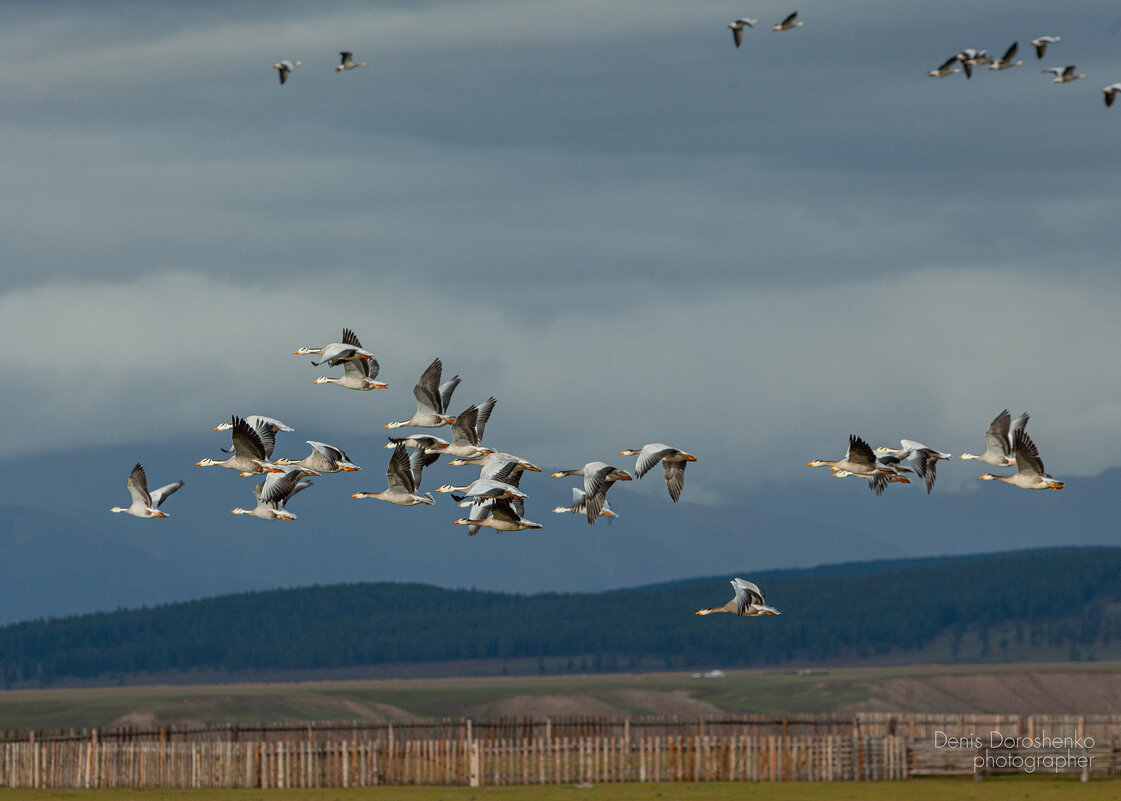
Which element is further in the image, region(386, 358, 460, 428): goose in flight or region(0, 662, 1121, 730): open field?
region(0, 662, 1121, 730): open field

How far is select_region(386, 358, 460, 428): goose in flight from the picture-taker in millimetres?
49125

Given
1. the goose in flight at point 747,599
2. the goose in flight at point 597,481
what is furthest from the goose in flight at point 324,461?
the goose in flight at point 747,599

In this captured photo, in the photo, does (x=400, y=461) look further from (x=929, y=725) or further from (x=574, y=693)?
(x=574, y=693)

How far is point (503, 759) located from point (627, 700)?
88.5m

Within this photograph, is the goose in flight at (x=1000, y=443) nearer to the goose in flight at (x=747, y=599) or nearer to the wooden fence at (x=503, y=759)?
the goose in flight at (x=747, y=599)

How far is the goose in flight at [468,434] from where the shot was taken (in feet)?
161

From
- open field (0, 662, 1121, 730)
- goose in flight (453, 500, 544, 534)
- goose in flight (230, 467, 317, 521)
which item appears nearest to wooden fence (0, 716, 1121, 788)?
goose in flight (230, 467, 317, 521)

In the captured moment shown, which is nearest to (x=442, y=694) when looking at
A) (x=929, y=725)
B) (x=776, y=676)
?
(x=776, y=676)

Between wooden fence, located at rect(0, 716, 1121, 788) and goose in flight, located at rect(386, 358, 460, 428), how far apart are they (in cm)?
2295

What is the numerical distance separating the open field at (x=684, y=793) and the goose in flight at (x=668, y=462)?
21.0 m

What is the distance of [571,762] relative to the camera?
71.4 metres

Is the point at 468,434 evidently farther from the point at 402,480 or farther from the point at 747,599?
the point at 747,599

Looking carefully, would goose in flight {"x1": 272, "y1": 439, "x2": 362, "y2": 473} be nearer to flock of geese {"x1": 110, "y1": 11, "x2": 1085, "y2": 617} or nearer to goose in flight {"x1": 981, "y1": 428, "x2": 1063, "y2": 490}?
flock of geese {"x1": 110, "y1": 11, "x2": 1085, "y2": 617}

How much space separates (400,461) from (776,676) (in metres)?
142
